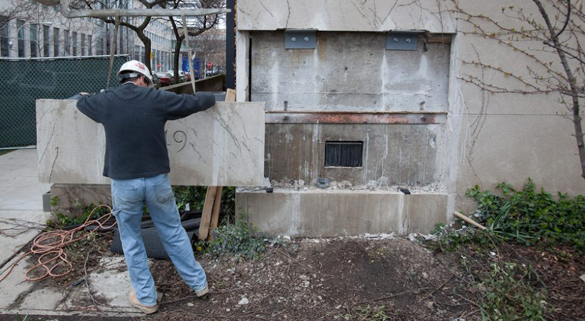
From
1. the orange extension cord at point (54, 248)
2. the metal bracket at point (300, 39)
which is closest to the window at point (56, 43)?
the orange extension cord at point (54, 248)

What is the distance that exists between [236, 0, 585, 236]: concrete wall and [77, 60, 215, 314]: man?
1.31 m

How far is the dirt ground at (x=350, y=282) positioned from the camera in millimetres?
4000

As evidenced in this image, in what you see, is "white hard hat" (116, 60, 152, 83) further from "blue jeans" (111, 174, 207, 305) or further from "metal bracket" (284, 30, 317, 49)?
"metal bracket" (284, 30, 317, 49)

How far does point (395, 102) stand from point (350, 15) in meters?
1.07

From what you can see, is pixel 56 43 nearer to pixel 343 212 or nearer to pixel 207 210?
pixel 207 210

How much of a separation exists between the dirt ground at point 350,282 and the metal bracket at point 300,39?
2.09 meters

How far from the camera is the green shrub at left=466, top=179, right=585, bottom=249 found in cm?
492

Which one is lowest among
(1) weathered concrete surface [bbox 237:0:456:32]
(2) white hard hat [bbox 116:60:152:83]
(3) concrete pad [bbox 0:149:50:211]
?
(3) concrete pad [bbox 0:149:50:211]

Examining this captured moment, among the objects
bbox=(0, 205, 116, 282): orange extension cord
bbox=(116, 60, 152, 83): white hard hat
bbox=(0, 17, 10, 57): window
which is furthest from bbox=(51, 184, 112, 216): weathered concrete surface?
bbox=(0, 17, 10, 57): window

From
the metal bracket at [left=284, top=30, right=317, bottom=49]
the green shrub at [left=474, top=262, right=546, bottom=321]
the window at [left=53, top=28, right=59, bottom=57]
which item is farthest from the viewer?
the window at [left=53, top=28, right=59, bottom=57]

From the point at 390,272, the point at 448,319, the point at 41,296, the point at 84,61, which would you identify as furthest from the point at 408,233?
the point at 84,61

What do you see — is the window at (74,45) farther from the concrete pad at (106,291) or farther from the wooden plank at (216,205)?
the concrete pad at (106,291)

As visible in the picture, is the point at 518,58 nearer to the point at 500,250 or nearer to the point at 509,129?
the point at 509,129

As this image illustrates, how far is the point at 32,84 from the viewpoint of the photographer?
1003 cm
